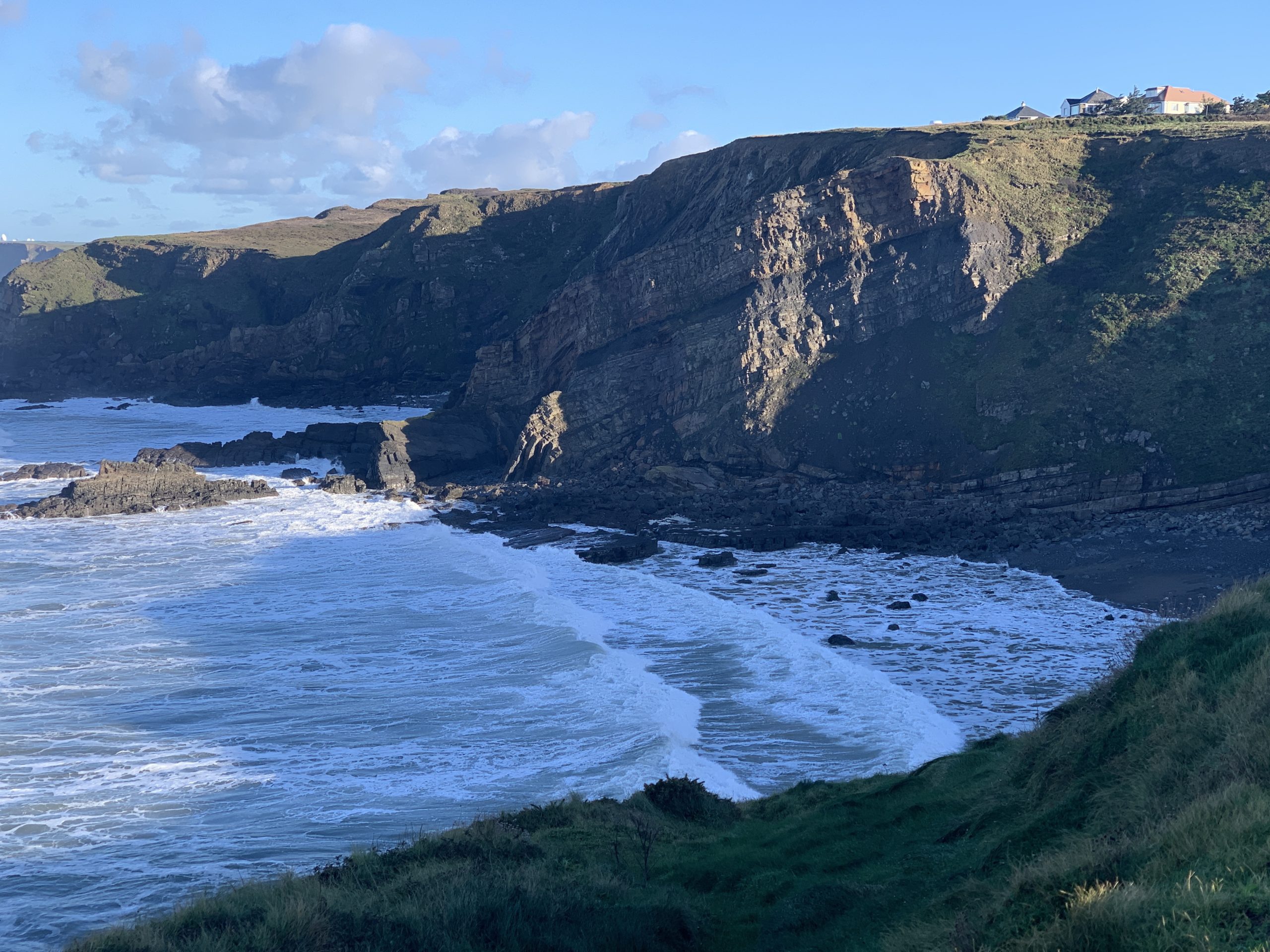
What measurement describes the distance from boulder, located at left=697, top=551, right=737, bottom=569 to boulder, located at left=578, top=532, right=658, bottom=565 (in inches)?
81.5

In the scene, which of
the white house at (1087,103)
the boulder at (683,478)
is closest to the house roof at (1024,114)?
the white house at (1087,103)

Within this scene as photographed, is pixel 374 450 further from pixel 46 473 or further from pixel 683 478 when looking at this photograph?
pixel 46 473

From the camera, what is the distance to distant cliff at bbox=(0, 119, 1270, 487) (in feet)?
126

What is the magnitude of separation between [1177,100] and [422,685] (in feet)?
257

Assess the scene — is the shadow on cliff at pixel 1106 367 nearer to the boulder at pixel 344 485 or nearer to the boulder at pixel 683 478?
the boulder at pixel 683 478

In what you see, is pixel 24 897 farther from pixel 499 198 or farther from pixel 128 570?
pixel 499 198

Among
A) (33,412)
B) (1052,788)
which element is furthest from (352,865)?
(33,412)

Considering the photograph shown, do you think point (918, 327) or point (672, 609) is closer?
point (672, 609)

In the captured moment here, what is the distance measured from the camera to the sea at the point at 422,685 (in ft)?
50.3

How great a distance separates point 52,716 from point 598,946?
49.1 ft

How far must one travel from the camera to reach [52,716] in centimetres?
1978

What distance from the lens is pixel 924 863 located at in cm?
1098

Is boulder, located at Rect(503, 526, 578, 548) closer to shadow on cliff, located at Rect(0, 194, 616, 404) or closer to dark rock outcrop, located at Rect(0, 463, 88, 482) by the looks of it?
dark rock outcrop, located at Rect(0, 463, 88, 482)

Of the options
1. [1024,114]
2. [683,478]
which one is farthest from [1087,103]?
[683,478]
